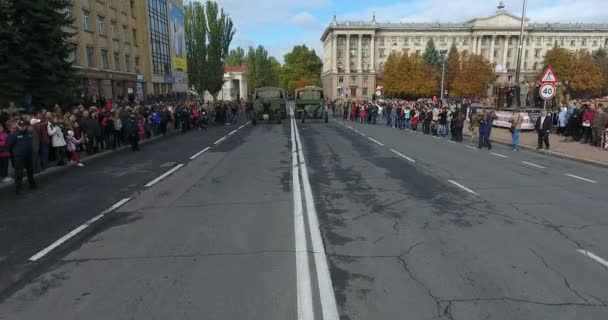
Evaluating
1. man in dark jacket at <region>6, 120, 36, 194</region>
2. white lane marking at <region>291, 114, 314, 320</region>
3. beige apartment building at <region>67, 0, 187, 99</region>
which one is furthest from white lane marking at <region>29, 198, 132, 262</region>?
beige apartment building at <region>67, 0, 187, 99</region>

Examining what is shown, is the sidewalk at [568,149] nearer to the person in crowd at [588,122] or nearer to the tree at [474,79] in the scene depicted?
the person in crowd at [588,122]

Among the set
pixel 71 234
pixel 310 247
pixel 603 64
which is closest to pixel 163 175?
pixel 71 234

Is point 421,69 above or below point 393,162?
above

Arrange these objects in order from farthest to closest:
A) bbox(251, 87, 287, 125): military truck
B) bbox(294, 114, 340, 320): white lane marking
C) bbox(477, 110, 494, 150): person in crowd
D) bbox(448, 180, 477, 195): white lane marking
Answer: bbox(251, 87, 287, 125): military truck
bbox(477, 110, 494, 150): person in crowd
bbox(448, 180, 477, 195): white lane marking
bbox(294, 114, 340, 320): white lane marking

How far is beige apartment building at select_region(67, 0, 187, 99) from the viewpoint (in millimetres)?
31156

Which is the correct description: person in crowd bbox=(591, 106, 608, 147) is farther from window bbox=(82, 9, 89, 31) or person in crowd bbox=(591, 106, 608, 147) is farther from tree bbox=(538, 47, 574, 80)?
tree bbox=(538, 47, 574, 80)

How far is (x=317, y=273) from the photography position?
5.00m

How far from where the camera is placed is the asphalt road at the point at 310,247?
432cm

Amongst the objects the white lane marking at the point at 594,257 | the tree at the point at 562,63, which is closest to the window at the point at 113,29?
the white lane marking at the point at 594,257

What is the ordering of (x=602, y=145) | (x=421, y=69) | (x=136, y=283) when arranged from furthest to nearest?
(x=421, y=69), (x=602, y=145), (x=136, y=283)

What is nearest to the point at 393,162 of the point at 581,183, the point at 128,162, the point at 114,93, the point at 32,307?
the point at 581,183

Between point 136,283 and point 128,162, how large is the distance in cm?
1034

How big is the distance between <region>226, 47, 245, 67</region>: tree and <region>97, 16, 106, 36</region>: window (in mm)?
81998

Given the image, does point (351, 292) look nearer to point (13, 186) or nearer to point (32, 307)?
point (32, 307)
